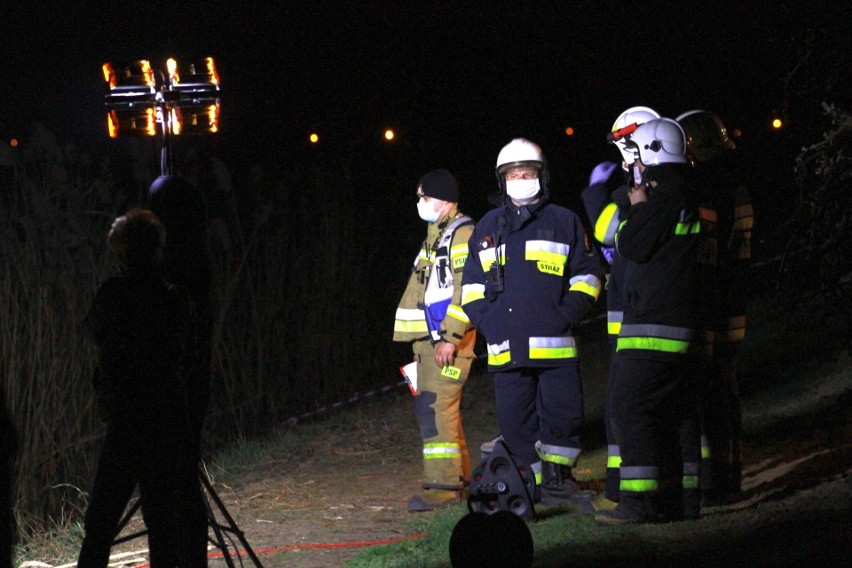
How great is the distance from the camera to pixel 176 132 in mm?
6250

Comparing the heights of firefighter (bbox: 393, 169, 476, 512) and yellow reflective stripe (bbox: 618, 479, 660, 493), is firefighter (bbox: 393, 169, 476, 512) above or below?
above

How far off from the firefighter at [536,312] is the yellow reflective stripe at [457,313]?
177mm

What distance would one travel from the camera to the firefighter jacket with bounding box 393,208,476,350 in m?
7.53

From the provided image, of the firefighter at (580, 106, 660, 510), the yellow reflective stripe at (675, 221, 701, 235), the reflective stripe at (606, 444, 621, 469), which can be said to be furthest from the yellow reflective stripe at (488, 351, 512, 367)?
the yellow reflective stripe at (675, 221, 701, 235)

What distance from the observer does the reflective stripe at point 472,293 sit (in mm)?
7277

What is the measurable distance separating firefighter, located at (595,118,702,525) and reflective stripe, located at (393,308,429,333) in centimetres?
180

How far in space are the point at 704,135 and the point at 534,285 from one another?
4.19ft

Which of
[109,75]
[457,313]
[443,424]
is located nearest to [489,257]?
[457,313]

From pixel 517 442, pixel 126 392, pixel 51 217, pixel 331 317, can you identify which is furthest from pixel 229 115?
pixel 126 392

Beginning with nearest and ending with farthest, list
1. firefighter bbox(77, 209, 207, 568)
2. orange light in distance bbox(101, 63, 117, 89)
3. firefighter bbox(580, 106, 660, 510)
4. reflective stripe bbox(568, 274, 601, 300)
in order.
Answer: firefighter bbox(77, 209, 207, 568) → orange light in distance bbox(101, 63, 117, 89) → firefighter bbox(580, 106, 660, 510) → reflective stripe bbox(568, 274, 601, 300)

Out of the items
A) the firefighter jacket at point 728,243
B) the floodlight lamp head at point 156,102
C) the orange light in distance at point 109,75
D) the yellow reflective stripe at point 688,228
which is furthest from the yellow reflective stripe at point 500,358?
the orange light in distance at point 109,75

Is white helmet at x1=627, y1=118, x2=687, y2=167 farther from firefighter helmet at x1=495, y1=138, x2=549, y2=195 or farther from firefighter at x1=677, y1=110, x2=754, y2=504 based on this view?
firefighter helmet at x1=495, y1=138, x2=549, y2=195

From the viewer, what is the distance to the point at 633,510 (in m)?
6.17

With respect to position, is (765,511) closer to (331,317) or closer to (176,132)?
(176,132)
